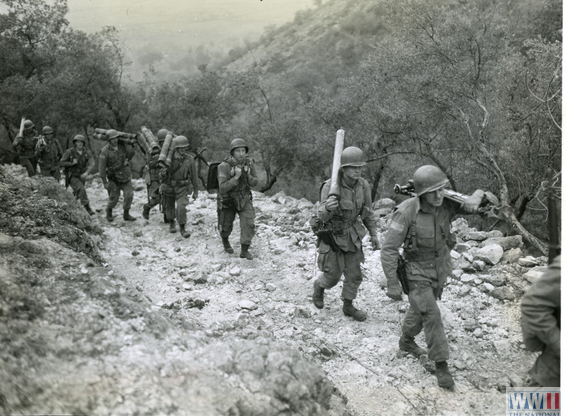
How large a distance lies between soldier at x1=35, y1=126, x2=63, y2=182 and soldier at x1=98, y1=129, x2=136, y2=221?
2.27 m

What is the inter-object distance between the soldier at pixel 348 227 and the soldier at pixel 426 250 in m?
0.97

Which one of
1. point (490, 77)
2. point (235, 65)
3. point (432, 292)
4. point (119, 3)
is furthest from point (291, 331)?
point (235, 65)

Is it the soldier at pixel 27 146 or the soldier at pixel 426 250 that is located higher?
the soldier at pixel 27 146

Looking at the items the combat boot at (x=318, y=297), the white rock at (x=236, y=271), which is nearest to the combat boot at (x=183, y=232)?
the white rock at (x=236, y=271)

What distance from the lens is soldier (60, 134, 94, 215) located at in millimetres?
10008

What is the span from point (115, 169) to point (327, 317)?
594 cm

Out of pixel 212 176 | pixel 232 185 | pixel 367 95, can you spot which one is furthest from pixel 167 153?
pixel 367 95

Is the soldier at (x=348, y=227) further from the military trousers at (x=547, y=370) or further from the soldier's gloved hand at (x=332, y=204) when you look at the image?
the military trousers at (x=547, y=370)

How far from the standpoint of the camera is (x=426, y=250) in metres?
4.24

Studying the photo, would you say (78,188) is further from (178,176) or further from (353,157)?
(353,157)

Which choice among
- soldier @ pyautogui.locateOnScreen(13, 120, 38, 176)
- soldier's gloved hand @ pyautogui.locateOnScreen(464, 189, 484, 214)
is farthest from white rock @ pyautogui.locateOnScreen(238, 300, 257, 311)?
soldier @ pyautogui.locateOnScreen(13, 120, 38, 176)

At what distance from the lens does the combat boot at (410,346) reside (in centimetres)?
464

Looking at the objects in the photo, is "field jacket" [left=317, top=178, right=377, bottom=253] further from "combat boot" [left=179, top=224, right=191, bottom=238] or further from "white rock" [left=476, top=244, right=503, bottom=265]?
"combat boot" [left=179, top=224, right=191, bottom=238]

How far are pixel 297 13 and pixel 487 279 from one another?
61.0 feet
